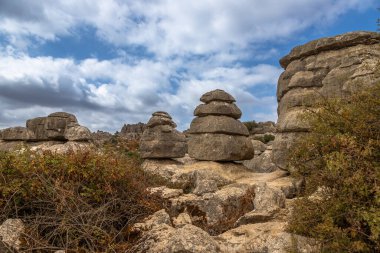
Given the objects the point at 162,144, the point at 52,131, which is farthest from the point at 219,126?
the point at 52,131

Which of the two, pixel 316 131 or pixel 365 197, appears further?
pixel 316 131

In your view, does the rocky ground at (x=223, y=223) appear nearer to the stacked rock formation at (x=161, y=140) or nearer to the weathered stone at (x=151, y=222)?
the weathered stone at (x=151, y=222)

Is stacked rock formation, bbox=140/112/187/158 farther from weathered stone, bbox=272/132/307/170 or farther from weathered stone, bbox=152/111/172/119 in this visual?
weathered stone, bbox=272/132/307/170

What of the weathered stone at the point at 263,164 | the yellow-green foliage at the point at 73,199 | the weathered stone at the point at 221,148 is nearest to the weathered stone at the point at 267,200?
the yellow-green foliage at the point at 73,199

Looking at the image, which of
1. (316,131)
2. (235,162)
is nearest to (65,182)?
(316,131)

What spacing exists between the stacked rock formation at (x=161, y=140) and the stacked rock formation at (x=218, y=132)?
9.69 ft

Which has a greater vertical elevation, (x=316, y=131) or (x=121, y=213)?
(x=316, y=131)

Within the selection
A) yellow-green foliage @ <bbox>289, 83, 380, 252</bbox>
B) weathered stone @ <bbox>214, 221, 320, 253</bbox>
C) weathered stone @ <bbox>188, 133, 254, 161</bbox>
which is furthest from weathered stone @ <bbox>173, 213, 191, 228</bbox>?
weathered stone @ <bbox>188, 133, 254, 161</bbox>

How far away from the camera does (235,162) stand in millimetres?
22375

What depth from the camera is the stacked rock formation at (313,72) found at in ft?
50.0

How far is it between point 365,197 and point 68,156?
22.3ft

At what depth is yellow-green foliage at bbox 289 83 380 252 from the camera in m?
5.39

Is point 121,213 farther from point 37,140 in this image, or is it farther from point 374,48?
point 37,140

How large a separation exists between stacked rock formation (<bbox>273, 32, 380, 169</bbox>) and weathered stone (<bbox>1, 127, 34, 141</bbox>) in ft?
67.8
